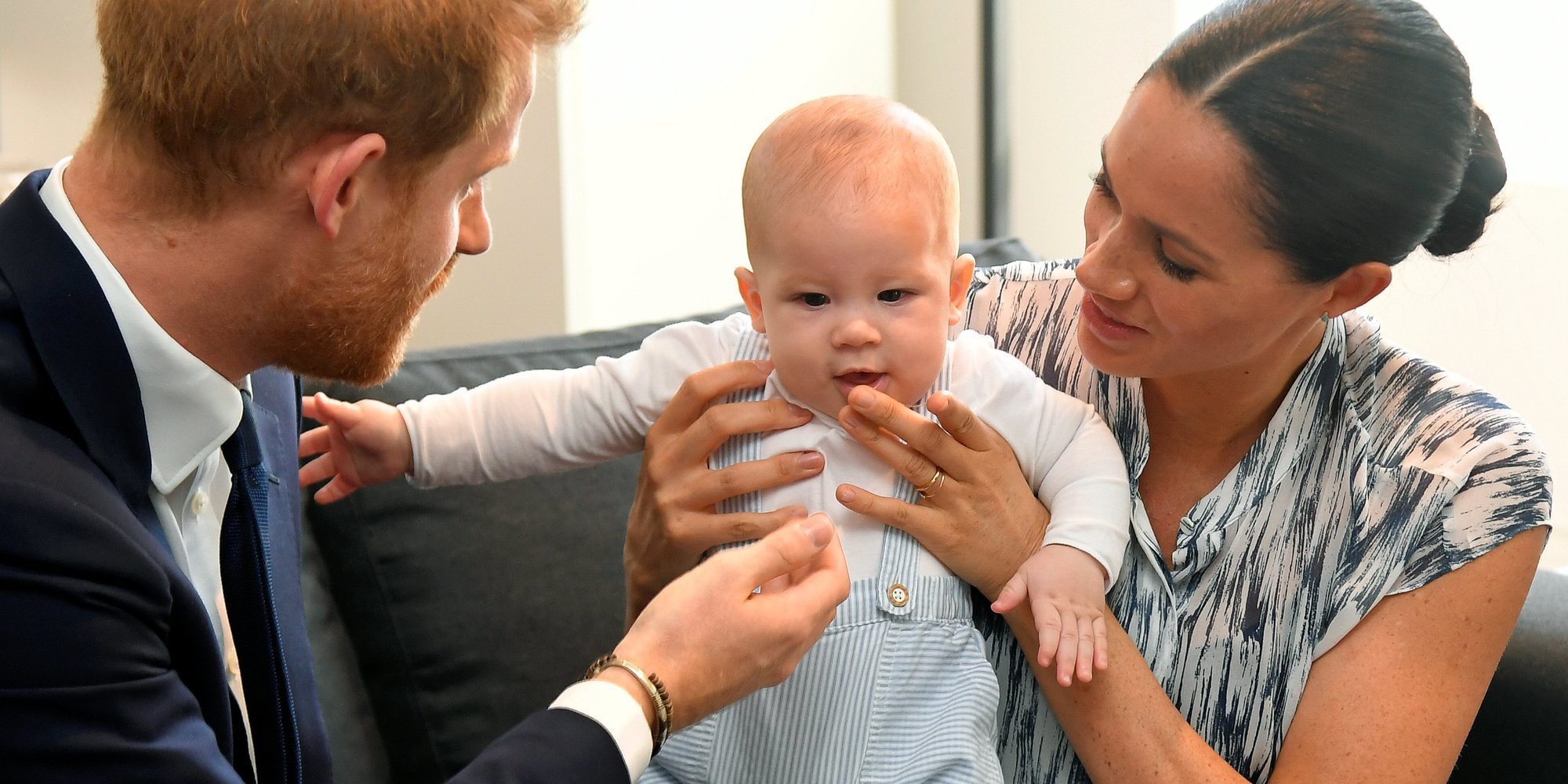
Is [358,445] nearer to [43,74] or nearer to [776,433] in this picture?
[776,433]

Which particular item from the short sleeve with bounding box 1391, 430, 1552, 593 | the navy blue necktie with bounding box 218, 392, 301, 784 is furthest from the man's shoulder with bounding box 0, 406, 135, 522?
the short sleeve with bounding box 1391, 430, 1552, 593

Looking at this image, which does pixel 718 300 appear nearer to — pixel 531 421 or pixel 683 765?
pixel 531 421

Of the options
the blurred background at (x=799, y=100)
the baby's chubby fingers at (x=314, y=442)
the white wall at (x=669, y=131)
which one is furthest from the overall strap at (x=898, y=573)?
the white wall at (x=669, y=131)

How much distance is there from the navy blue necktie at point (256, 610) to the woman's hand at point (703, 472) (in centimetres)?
41

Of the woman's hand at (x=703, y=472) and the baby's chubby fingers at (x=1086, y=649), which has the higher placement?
the woman's hand at (x=703, y=472)

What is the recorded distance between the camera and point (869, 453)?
4.65ft

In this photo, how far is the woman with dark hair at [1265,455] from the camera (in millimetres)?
1261

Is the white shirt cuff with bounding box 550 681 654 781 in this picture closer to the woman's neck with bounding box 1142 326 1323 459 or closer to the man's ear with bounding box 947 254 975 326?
the man's ear with bounding box 947 254 975 326

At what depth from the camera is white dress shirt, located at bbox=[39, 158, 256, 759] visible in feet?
3.55

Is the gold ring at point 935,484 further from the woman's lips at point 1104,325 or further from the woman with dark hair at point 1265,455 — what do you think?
the woman's lips at point 1104,325

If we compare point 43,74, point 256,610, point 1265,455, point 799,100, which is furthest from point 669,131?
point 256,610

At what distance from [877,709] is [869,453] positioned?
0.27 metres

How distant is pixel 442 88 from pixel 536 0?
13 cm

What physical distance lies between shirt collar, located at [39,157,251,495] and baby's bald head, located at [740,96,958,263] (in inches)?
21.6
